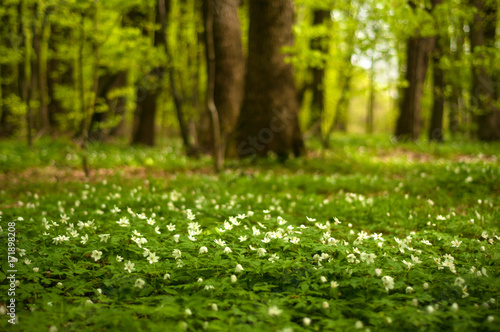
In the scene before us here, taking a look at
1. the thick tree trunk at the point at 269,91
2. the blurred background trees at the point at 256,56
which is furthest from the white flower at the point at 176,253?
the thick tree trunk at the point at 269,91

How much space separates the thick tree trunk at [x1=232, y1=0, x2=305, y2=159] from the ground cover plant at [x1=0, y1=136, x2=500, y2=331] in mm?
3847

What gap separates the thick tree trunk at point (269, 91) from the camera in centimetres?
1005

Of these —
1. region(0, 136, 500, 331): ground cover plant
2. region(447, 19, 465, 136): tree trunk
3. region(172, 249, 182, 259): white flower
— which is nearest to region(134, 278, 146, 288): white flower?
region(0, 136, 500, 331): ground cover plant

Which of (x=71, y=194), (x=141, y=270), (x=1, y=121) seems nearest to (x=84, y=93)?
(x=71, y=194)

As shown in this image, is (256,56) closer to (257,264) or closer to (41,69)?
(257,264)

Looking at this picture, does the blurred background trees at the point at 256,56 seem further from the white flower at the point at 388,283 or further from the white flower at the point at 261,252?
the white flower at the point at 388,283

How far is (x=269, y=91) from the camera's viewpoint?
10.1 meters

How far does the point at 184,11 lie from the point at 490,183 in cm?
1345

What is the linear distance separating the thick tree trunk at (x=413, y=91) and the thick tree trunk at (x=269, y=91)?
7.68 metres

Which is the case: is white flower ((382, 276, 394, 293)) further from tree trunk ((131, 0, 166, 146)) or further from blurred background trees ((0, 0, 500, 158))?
tree trunk ((131, 0, 166, 146))

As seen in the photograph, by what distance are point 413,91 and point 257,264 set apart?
14.7 meters

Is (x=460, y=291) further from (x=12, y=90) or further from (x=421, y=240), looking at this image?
(x=12, y=90)

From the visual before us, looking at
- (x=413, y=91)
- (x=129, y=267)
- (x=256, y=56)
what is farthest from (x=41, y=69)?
(x=129, y=267)

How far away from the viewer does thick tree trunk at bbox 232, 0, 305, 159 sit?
10055mm
